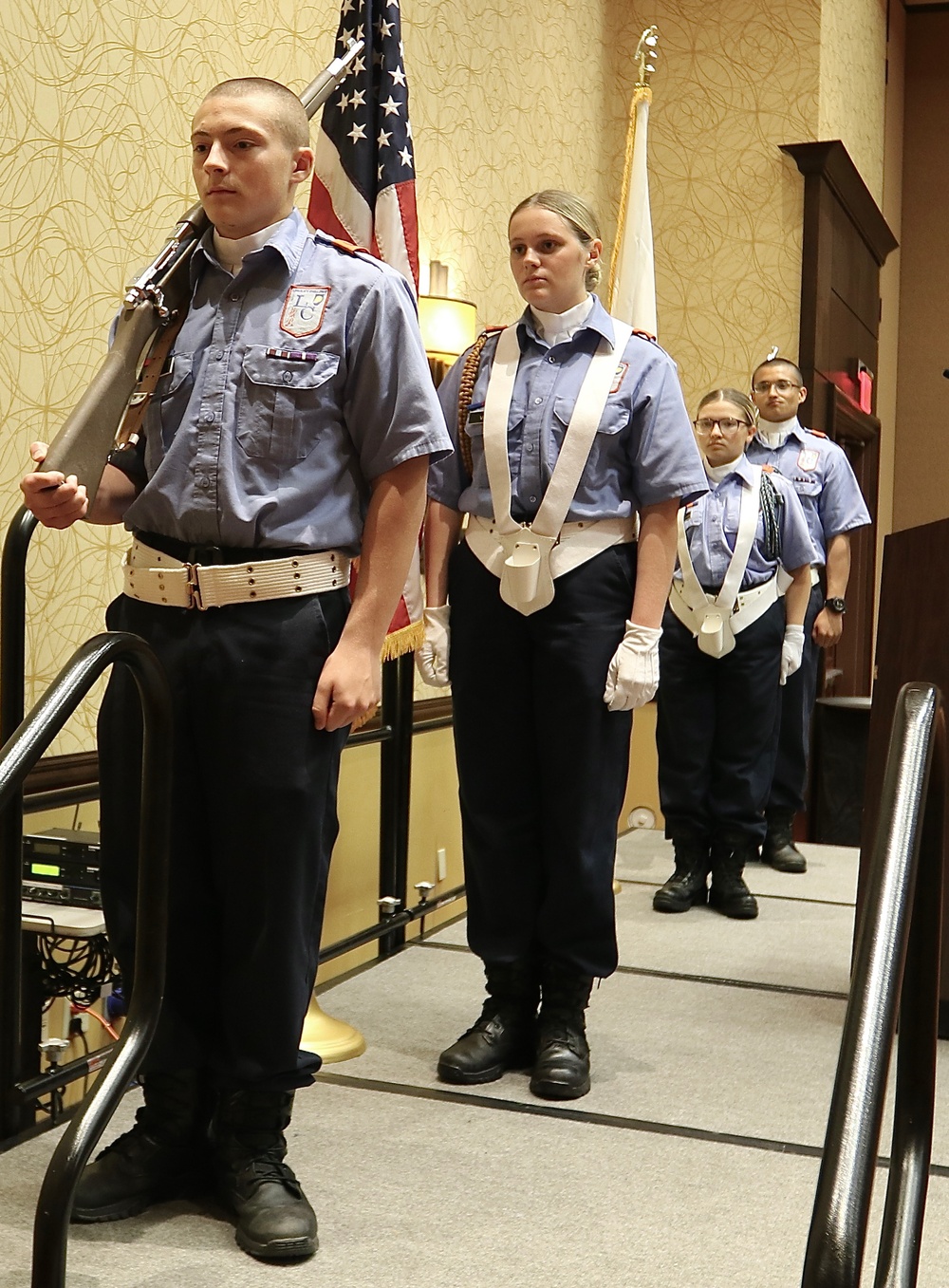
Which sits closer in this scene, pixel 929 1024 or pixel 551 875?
pixel 929 1024

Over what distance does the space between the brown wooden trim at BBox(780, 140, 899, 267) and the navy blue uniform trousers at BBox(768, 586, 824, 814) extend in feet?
6.58

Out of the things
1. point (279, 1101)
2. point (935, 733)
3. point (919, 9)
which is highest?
point (919, 9)

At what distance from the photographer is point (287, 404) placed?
1807 millimetres

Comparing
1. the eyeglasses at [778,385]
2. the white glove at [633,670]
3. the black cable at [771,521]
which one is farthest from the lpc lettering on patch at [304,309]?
the eyeglasses at [778,385]

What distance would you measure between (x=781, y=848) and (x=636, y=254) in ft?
6.53

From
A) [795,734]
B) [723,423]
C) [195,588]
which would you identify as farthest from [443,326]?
[195,588]

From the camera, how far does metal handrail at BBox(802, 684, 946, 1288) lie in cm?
72

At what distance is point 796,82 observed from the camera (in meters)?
5.98

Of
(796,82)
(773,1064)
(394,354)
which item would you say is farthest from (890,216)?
(394,354)

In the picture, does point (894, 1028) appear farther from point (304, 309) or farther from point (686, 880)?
point (686, 880)

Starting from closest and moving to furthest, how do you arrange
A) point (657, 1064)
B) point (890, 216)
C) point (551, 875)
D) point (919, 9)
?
point (551, 875) → point (657, 1064) → point (890, 216) → point (919, 9)

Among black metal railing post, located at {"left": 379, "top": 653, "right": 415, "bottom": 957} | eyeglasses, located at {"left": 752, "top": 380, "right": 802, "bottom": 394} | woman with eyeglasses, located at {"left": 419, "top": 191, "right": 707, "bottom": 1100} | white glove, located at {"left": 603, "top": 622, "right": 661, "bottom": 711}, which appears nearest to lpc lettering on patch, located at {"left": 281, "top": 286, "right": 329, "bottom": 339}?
woman with eyeglasses, located at {"left": 419, "top": 191, "right": 707, "bottom": 1100}

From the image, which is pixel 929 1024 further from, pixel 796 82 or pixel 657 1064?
pixel 796 82

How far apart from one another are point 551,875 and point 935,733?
1.42 metres
